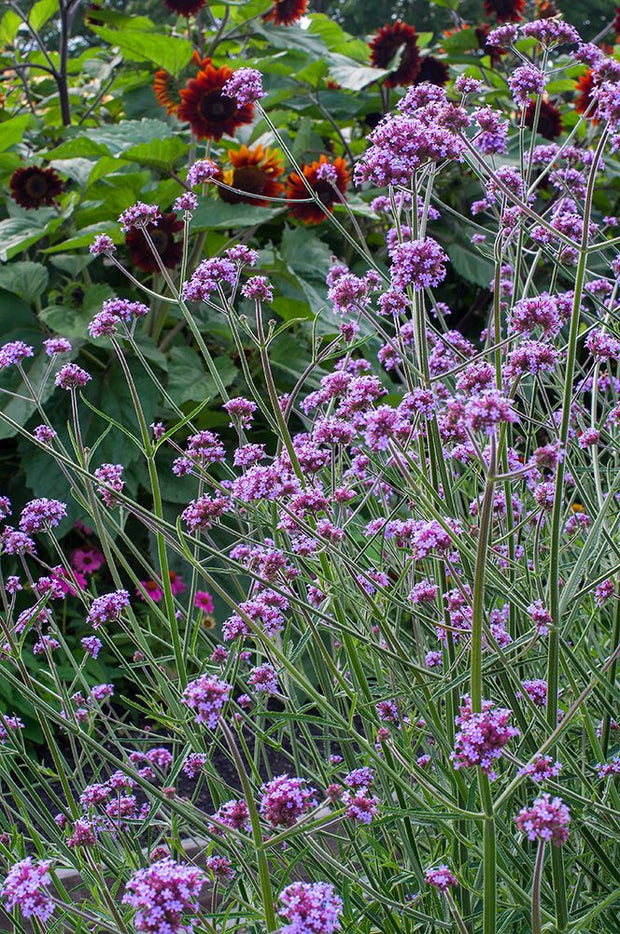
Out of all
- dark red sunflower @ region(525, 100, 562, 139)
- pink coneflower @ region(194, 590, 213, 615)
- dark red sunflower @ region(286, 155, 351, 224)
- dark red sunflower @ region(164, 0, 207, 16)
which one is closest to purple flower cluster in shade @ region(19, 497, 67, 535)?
pink coneflower @ region(194, 590, 213, 615)

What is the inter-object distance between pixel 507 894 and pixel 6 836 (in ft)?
3.24

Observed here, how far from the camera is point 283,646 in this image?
2016 millimetres

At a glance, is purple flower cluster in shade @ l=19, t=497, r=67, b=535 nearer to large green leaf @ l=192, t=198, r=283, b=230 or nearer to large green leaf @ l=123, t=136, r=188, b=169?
large green leaf @ l=192, t=198, r=283, b=230

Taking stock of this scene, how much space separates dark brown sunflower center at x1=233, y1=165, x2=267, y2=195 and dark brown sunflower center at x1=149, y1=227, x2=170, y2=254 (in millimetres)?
516

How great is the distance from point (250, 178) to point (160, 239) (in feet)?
1.97

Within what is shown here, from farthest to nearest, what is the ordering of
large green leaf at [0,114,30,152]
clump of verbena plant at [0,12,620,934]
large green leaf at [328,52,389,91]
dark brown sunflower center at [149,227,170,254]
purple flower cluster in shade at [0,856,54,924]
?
large green leaf at [328,52,389,91], large green leaf at [0,114,30,152], dark brown sunflower center at [149,227,170,254], clump of verbena plant at [0,12,620,934], purple flower cluster in shade at [0,856,54,924]

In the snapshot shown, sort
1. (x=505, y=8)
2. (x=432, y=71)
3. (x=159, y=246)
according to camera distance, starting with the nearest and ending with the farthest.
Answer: (x=159, y=246), (x=505, y=8), (x=432, y=71)

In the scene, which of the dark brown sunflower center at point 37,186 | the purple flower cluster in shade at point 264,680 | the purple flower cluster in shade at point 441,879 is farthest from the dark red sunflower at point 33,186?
the purple flower cluster in shade at point 441,879

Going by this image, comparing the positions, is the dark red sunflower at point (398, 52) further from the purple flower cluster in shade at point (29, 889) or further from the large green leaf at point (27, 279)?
the purple flower cluster in shade at point (29, 889)

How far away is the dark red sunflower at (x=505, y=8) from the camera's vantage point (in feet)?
19.9

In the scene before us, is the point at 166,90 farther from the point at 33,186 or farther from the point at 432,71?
the point at 432,71

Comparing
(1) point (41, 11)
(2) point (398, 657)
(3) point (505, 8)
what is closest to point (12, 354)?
(2) point (398, 657)

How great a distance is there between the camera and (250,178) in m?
4.73

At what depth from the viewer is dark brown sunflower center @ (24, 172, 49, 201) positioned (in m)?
5.04
